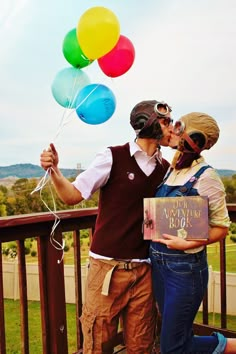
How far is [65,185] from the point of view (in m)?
1.46

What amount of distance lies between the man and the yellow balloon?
1.30 ft

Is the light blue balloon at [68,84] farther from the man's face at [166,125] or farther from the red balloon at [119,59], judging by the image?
the man's face at [166,125]

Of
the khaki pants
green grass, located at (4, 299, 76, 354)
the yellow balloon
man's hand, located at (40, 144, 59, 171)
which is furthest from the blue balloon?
green grass, located at (4, 299, 76, 354)

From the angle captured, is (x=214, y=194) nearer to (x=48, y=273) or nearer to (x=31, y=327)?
(x=48, y=273)

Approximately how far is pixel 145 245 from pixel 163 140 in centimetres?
44

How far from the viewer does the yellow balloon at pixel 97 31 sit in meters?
1.71

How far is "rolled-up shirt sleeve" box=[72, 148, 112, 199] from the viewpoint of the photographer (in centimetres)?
149

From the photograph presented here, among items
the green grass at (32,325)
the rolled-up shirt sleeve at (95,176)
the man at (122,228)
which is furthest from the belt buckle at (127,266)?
the green grass at (32,325)

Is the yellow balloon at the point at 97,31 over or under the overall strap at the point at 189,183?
over

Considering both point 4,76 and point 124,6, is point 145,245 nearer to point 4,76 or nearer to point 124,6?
point 124,6

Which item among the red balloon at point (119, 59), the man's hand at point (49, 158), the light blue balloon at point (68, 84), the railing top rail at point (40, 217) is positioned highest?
the red balloon at point (119, 59)

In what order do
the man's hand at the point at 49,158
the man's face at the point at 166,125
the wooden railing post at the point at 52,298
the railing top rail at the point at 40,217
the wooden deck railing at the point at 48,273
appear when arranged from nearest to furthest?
1. the man's hand at the point at 49,158
2. the man's face at the point at 166,125
3. the railing top rail at the point at 40,217
4. the wooden deck railing at the point at 48,273
5. the wooden railing post at the point at 52,298

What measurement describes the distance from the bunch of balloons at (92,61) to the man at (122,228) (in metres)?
0.32

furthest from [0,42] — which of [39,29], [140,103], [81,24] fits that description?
[140,103]
